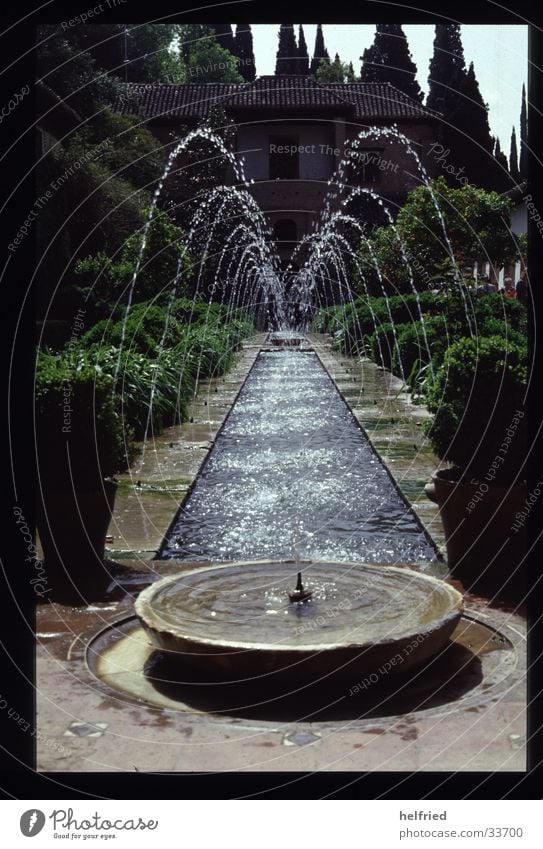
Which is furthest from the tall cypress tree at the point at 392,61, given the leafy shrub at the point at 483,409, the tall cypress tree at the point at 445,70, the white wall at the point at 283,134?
the leafy shrub at the point at 483,409

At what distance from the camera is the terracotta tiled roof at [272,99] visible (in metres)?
42.1

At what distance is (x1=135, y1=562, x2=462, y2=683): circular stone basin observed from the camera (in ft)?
13.5

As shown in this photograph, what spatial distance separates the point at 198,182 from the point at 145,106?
7.81 m

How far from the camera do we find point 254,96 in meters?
42.8

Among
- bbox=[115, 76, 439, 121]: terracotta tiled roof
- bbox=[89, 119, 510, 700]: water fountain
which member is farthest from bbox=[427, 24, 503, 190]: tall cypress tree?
bbox=[89, 119, 510, 700]: water fountain

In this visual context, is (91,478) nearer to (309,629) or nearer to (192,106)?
(309,629)

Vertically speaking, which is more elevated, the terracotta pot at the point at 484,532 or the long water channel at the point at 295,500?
the terracotta pot at the point at 484,532

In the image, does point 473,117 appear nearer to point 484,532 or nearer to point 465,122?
point 465,122

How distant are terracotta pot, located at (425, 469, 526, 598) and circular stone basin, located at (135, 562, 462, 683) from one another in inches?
18.2

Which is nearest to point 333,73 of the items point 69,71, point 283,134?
point 283,134

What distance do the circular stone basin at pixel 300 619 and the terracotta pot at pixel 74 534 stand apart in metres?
0.67

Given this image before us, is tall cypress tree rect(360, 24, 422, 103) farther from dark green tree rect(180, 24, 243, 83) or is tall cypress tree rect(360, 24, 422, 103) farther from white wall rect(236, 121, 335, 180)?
dark green tree rect(180, 24, 243, 83)

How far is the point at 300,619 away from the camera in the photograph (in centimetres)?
468

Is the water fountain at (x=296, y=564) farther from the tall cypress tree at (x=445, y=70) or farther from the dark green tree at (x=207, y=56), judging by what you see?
the dark green tree at (x=207, y=56)
